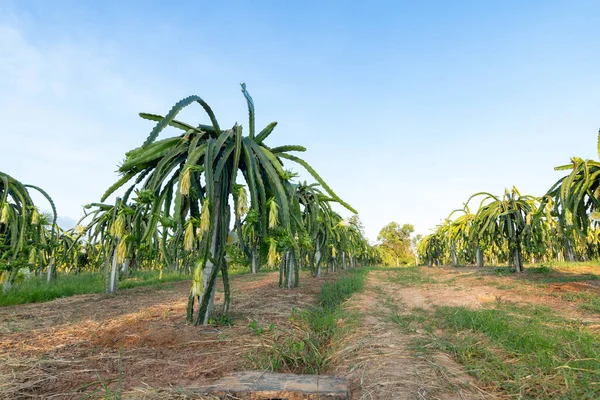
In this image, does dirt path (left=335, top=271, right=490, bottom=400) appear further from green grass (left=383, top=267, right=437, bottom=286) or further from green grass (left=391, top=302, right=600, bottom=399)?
green grass (left=383, top=267, right=437, bottom=286)

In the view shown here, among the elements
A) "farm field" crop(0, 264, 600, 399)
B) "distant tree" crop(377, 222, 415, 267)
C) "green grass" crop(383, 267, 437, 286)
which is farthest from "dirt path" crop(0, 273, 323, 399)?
"distant tree" crop(377, 222, 415, 267)

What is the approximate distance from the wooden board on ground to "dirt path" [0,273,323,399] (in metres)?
0.26

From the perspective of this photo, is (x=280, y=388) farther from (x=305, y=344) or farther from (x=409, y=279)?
(x=409, y=279)

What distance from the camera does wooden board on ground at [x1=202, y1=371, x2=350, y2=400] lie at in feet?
7.17

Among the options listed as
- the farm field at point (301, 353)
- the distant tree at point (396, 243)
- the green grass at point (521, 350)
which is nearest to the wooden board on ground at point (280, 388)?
the farm field at point (301, 353)

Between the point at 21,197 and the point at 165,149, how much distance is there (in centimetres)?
385

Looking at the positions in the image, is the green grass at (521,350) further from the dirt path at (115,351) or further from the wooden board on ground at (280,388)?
the dirt path at (115,351)

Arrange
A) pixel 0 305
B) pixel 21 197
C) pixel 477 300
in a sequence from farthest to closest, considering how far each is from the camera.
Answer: pixel 477 300 → pixel 0 305 → pixel 21 197

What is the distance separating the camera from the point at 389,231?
5406 cm

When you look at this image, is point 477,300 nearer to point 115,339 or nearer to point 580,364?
point 580,364

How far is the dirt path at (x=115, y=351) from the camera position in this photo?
2541 millimetres

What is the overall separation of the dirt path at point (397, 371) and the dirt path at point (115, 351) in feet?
3.28

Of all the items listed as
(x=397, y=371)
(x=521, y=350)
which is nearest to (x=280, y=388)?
(x=397, y=371)

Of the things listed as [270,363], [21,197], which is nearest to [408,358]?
[270,363]
